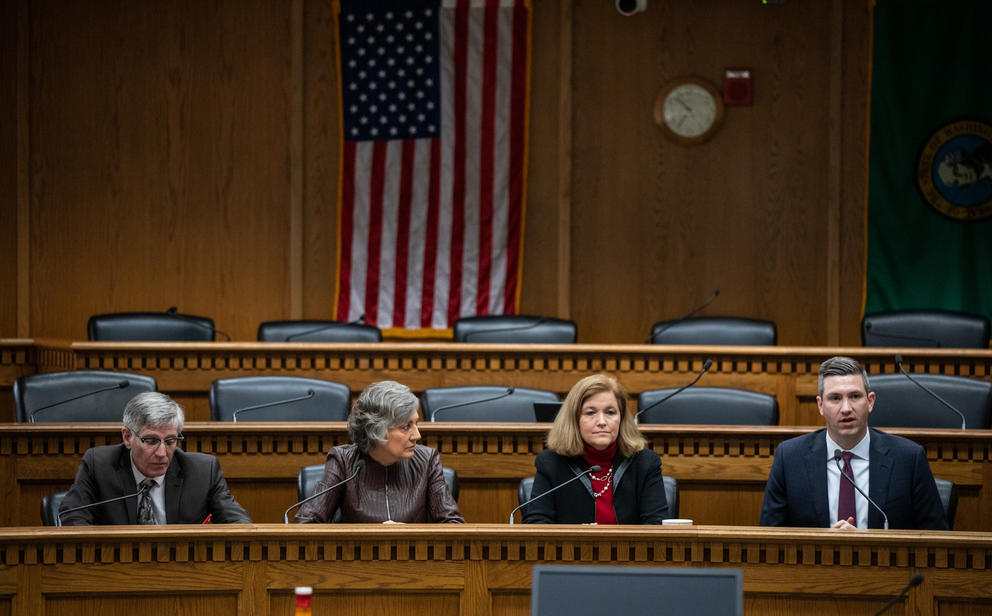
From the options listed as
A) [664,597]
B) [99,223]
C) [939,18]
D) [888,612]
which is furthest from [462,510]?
[939,18]

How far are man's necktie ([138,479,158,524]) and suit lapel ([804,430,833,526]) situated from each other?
79.1 inches

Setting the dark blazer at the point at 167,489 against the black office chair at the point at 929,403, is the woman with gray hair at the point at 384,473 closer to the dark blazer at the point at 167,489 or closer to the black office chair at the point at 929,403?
the dark blazer at the point at 167,489

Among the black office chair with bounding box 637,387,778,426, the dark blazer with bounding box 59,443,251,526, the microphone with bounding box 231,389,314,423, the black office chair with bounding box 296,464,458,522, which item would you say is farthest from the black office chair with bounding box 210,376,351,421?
the black office chair with bounding box 637,387,778,426

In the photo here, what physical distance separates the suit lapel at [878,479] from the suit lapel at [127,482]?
222cm

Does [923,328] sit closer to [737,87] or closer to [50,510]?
[737,87]

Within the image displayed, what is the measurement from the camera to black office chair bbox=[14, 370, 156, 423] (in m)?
4.57

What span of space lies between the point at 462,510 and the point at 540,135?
3757 millimetres

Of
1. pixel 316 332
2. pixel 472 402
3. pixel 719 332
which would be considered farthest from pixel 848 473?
pixel 316 332

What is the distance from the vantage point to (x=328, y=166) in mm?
7531

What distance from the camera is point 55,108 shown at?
7434 mm

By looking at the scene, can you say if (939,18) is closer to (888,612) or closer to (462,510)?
(462,510)

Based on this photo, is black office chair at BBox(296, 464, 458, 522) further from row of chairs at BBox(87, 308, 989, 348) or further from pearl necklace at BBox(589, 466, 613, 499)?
row of chairs at BBox(87, 308, 989, 348)

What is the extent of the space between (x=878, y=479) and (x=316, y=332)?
3.44 metres

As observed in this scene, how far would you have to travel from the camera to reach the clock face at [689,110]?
Answer: 24.2ft
